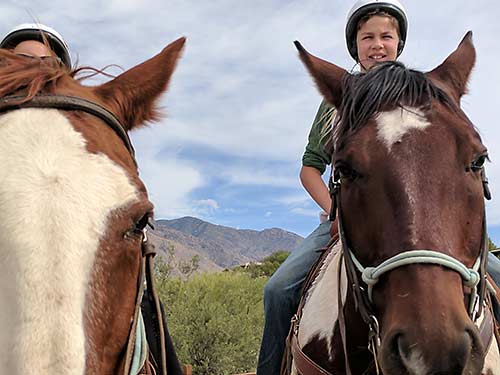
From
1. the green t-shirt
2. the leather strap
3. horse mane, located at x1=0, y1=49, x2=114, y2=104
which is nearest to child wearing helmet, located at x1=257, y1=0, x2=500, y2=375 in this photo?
the green t-shirt

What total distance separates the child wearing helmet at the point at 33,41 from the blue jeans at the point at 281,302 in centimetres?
194

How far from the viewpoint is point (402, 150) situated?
2365 mm

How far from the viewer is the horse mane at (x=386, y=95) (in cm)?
258

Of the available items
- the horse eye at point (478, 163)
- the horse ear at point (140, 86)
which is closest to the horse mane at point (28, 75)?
the horse ear at point (140, 86)

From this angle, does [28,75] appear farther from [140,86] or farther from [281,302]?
[281,302]

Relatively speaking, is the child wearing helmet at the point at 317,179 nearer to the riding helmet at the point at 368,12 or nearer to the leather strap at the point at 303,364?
the riding helmet at the point at 368,12

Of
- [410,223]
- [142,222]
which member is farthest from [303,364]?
[142,222]

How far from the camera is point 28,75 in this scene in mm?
2398

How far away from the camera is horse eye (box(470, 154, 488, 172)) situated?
2451 millimetres

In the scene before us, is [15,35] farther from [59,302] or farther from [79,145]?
[59,302]

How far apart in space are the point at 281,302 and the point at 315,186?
0.86m

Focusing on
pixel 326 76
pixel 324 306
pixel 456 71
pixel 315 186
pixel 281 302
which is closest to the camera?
pixel 456 71

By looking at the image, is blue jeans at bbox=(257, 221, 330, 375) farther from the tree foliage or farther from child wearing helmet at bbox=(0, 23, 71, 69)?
the tree foliage

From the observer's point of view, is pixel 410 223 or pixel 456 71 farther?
pixel 456 71
